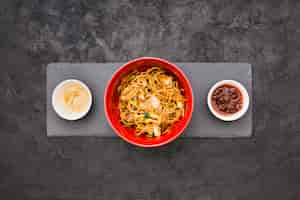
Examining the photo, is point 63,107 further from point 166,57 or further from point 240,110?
point 240,110

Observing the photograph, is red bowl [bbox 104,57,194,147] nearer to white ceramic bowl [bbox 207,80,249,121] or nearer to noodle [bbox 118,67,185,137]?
noodle [bbox 118,67,185,137]

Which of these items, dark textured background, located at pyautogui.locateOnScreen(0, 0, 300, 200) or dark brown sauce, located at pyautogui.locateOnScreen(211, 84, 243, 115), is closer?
dark brown sauce, located at pyautogui.locateOnScreen(211, 84, 243, 115)

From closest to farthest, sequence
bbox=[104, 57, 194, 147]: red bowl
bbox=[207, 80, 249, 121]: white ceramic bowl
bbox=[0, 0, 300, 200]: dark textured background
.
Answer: bbox=[104, 57, 194, 147]: red bowl
bbox=[207, 80, 249, 121]: white ceramic bowl
bbox=[0, 0, 300, 200]: dark textured background

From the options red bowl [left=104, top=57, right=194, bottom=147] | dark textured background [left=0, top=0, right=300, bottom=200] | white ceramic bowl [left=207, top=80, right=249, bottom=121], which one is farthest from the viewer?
dark textured background [left=0, top=0, right=300, bottom=200]

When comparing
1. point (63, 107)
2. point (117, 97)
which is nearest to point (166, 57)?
point (117, 97)

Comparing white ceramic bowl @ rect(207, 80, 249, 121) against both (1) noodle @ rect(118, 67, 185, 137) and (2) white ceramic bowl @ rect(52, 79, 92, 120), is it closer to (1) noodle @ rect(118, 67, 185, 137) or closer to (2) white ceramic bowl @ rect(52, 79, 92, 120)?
(1) noodle @ rect(118, 67, 185, 137)

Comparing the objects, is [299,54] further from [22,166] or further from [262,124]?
[22,166]

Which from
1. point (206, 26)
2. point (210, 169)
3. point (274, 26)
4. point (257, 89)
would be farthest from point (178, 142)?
point (274, 26)

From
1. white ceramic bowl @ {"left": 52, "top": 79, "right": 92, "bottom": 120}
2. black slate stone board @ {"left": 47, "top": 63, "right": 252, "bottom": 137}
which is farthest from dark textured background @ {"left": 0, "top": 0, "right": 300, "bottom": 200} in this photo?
white ceramic bowl @ {"left": 52, "top": 79, "right": 92, "bottom": 120}
